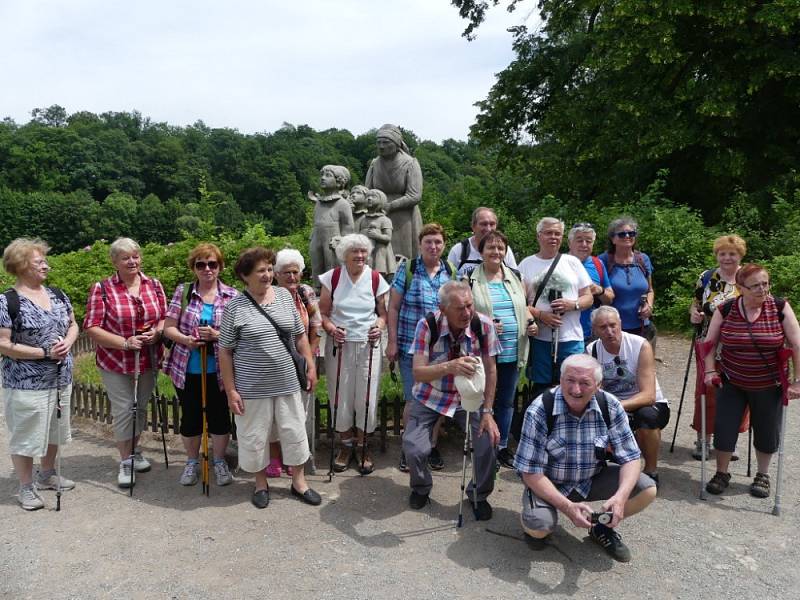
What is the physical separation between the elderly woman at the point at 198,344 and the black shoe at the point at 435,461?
1.52m

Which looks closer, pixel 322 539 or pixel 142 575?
pixel 142 575

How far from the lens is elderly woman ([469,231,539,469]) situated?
431 cm

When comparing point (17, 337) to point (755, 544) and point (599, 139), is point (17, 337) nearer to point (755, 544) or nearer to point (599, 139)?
point (755, 544)

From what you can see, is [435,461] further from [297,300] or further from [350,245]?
[350,245]

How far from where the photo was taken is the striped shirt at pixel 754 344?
415 centimetres

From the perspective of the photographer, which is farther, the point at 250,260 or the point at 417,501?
the point at 417,501

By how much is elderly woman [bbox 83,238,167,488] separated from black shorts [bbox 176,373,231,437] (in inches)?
14.5

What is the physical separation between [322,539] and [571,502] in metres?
1.49

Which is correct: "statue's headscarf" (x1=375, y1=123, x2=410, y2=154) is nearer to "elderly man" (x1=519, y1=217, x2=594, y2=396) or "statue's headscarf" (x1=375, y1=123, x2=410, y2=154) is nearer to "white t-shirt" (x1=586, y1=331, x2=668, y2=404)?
"elderly man" (x1=519, y1=217, x2=594, y2=396)

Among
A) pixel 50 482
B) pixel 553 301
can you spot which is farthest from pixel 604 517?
pixel 50 482

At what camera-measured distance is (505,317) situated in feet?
14.3

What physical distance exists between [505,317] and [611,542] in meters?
1.57

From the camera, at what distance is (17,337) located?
3.98 m

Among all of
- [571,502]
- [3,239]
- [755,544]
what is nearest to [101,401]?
[571,502]
